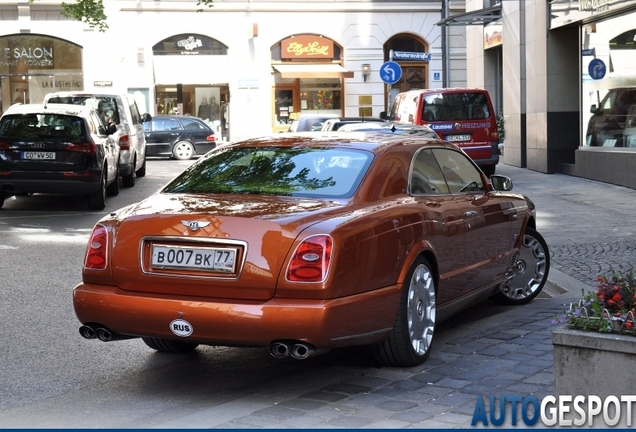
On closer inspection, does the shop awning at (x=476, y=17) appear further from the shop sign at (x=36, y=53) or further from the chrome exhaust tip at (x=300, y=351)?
the chrome exhaust tip at (x=300, y=351)

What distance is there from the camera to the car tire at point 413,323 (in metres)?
6.32

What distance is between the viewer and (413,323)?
21.3ft

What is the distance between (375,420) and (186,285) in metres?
1.34

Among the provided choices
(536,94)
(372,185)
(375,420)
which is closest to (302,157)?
(372,185)

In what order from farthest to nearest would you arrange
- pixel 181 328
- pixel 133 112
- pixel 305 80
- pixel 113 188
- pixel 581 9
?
1. pixel 305 80
2. pixel 133 112
3. pixel 581 9
4. pixel 113 188
5. pixel 181 328

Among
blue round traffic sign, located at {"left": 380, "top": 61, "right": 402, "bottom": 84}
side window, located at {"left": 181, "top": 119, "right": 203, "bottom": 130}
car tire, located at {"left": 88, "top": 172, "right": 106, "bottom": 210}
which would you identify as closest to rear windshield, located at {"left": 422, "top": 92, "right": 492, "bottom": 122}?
blue round traffic sign, located at {"left": 380, "top": 61, "right": 402, "bottom": 84}

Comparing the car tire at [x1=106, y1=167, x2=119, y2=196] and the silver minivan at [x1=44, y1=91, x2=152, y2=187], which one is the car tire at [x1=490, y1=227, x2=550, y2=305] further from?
the silver minivan at [x1=44, y1=91, x2=152, y2=187]

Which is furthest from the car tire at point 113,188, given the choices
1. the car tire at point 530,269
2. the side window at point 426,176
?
the side window at point 426,176

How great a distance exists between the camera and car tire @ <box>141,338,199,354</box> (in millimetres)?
7071

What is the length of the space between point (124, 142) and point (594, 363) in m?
16.3

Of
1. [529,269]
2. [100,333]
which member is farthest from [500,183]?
[100,333]

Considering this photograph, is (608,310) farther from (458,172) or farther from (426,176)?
(458,172)

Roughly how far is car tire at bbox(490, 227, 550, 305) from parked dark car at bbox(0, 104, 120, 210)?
9004mm

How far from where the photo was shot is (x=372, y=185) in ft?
21.5
